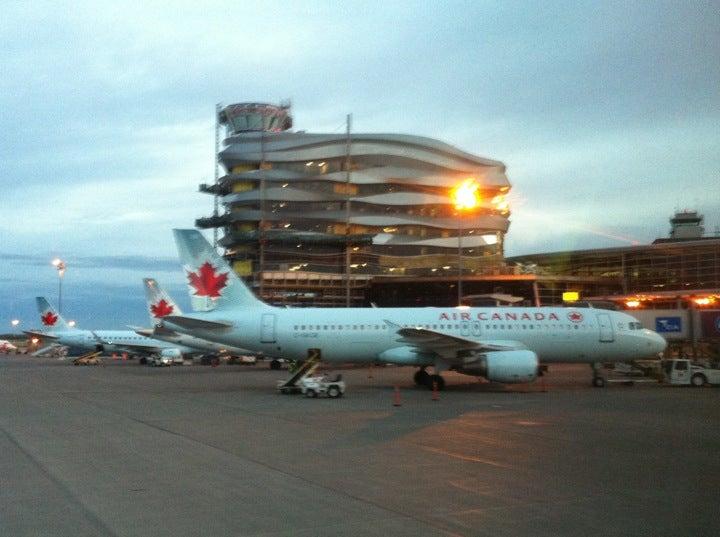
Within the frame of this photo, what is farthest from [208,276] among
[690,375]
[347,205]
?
[347,205]

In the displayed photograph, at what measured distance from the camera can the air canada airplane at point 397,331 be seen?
1155 inches

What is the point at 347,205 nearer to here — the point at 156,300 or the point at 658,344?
the point at 156,300

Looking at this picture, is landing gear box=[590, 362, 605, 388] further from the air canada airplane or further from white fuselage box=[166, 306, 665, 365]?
white fuselage box=[166, 306, 665, 365]

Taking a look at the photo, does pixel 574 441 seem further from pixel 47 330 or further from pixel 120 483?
pixel 47 330

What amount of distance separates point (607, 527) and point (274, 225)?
7800 cm

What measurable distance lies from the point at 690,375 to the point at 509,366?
919 centimetres

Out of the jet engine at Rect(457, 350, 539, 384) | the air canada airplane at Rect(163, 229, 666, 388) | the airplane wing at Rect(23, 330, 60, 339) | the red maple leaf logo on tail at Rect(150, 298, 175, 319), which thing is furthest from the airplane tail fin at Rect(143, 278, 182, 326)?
the jet engine at Rect(457, 350, 539, 384)

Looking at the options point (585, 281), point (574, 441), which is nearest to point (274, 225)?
point (585, 281)

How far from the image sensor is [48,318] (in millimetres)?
64125

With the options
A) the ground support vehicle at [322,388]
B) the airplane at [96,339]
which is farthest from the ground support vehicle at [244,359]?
the ground support vehicle at [322,388]

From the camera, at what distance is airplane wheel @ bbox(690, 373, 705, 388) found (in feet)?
98.2

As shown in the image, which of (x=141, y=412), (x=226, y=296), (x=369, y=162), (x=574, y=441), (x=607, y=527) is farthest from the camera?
(x=369, y=162)

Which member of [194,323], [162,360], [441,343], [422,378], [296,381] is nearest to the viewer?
[441,343]

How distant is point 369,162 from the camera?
89.0 m
